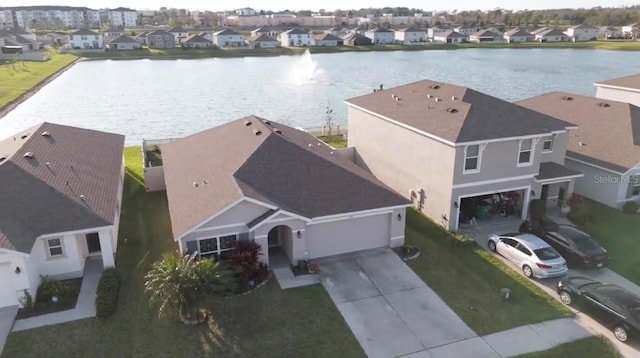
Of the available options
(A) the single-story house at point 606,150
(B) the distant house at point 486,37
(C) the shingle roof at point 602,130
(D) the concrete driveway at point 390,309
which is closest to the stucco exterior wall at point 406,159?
(D) the concrete driveway at point 390,309

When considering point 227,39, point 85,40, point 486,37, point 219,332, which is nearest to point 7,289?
point 219,332

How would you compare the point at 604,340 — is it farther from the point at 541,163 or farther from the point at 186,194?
the point at 186,194

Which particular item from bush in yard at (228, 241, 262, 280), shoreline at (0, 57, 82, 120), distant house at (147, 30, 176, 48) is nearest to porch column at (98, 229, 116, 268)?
bush in yard at (228, 241, 262, 280)

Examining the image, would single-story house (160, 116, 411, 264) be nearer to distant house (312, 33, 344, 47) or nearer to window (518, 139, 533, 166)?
window (518, 139, 533, 166)

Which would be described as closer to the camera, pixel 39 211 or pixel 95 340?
pixel 95 340

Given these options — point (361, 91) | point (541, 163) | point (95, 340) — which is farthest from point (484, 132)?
point (361, 91)

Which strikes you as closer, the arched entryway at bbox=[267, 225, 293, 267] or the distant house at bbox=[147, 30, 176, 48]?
the arched entryway at bbox=[267, 225, 293, 267]
